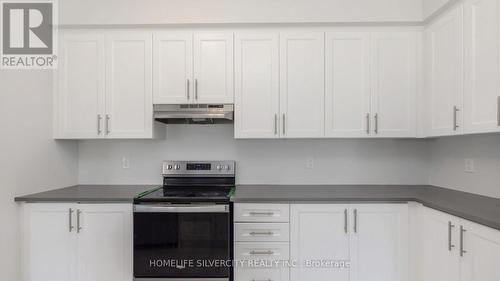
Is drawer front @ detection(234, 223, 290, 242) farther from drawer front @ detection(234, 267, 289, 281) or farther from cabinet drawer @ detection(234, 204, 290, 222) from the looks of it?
drawer front @ detection(234, 267, 289, 281)

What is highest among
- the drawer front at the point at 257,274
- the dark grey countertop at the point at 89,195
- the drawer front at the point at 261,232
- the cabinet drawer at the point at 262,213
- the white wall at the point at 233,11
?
the white wall at the point at 233,11

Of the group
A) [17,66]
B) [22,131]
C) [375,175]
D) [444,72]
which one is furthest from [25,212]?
[444,72]

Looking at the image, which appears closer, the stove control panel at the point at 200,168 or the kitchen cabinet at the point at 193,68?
the kitchen cabinet at the point at 193,68

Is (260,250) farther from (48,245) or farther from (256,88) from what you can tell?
(48,245)

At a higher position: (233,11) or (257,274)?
(233,11)

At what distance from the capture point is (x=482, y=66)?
1886 millimetres

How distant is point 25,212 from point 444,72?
3352 mm

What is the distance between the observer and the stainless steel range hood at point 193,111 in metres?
2.56

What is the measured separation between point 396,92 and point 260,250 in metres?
1.73

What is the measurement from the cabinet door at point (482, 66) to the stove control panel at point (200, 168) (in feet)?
6.26

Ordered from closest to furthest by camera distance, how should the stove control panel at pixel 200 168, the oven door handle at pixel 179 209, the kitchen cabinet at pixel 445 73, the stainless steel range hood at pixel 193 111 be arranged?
the kitchen cabinet at pixel 445 73 → the oven door handle at pixel 179 209 → the stainless steel range hood at pixel 193 111 → the stove control panel at pixel 200 168

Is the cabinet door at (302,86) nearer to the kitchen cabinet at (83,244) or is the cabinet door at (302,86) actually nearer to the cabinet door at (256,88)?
the cabinet door at (256,88)

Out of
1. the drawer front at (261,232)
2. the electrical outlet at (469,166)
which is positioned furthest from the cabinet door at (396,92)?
the drawer front at (261,232)

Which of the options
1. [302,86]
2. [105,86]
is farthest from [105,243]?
[302,86]
